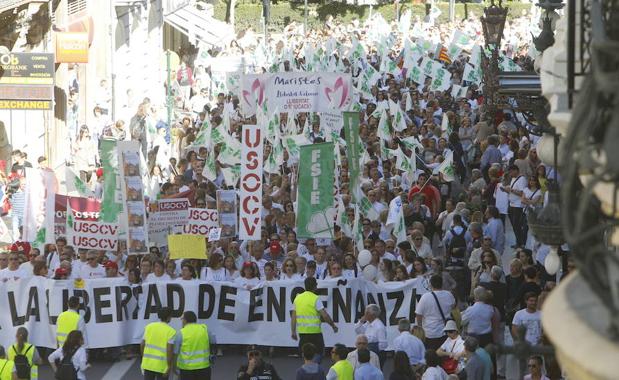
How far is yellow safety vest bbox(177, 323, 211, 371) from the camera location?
47.8 feet

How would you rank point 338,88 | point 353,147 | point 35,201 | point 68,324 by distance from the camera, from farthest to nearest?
point 338,88
point 353,147
point 35,201
point 68,324

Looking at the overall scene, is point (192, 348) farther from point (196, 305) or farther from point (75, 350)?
point (196, 305)

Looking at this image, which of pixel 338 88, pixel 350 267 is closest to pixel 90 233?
pixel 350 267

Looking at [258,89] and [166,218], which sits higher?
[258,89]

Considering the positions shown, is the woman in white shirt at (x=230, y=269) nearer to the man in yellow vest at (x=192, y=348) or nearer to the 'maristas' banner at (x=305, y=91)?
the man in yellow vest at (x=192, y=348)

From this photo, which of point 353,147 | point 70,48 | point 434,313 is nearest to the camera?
point 434,313

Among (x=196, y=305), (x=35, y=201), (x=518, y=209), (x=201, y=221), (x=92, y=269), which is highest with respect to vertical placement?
(x=35, y=201)

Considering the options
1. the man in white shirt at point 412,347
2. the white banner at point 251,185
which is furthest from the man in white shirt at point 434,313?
the white banner at point 251,185

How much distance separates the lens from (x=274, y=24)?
289 feet

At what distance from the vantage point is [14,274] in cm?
1773

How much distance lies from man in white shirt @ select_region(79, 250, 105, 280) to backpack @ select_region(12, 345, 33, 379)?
184 inches

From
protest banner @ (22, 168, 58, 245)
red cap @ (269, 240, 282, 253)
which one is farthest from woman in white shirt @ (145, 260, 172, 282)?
protest banner @ (22, 168, 58, 245)

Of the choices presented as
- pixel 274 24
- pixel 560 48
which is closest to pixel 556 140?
pixel 560 48

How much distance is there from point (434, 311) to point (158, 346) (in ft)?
9.54
